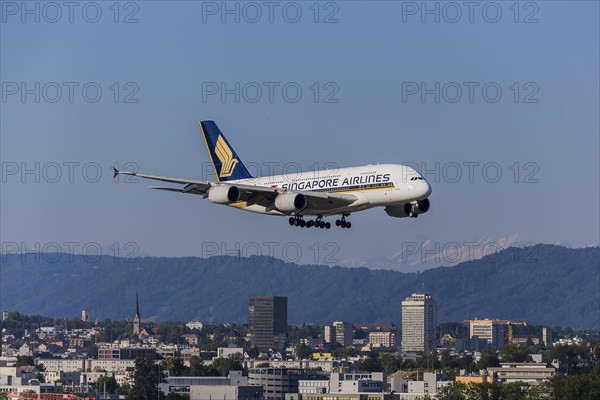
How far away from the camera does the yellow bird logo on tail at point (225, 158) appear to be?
10712cm

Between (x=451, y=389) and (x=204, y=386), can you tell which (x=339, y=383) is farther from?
(x=451, y=389)

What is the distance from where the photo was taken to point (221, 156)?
108750 mm

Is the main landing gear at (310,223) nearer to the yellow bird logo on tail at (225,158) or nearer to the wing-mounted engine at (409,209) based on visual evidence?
the wing-mounted engine at (409,209)

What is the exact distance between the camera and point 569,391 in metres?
152

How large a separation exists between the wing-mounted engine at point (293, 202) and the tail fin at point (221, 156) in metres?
15.9

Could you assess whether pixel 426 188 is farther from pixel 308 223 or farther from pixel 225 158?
pixel 225 158

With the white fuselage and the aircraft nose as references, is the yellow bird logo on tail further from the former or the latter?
the aircraft nose

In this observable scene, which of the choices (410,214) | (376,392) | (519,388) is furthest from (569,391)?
(410,214)

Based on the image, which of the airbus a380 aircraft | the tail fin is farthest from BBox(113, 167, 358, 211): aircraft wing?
the tail fin

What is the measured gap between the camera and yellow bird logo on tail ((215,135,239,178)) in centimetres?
10712

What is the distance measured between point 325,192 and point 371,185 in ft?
12.7

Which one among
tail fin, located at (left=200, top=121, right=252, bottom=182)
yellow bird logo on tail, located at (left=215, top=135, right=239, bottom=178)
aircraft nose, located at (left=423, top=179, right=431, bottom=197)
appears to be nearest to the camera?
aircraft nose, located at (left=423, top=179, right=431, bottom=197)

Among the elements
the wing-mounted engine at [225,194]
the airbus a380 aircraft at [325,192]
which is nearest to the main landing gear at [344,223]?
the airbus a380 aircraft at [325,192]

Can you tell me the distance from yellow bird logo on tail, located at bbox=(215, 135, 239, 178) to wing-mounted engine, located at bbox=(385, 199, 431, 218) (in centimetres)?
2038
